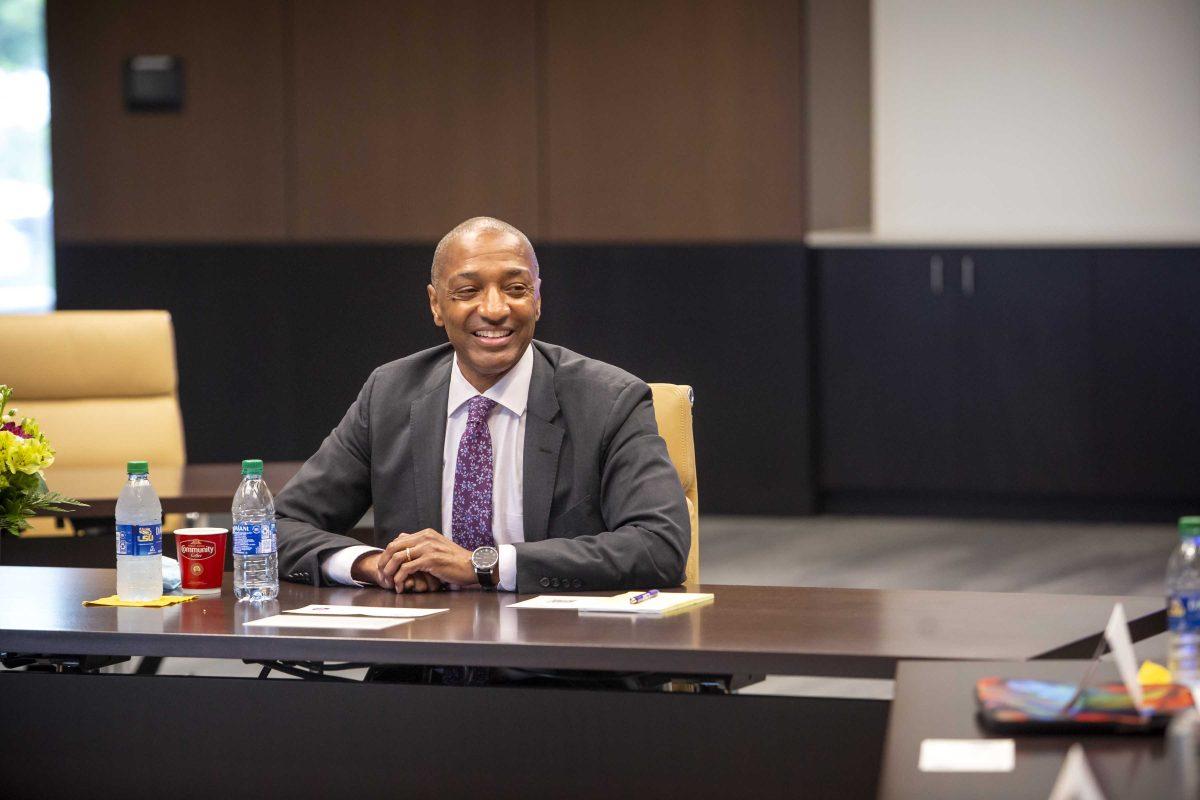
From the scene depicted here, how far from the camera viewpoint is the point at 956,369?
7.16 m

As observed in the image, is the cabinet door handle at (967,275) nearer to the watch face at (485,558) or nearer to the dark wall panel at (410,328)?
the dark wall panel at (410,328)

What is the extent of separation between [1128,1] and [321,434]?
4.03m

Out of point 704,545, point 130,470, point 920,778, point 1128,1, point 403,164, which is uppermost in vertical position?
point 1128,1

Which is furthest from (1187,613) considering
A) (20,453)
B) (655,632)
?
(20,453)

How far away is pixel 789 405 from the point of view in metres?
7.30

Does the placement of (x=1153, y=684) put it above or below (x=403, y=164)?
below

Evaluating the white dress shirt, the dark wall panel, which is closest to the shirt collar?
the white dress shirt

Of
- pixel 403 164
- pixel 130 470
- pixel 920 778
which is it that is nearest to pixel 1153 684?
pixel 920 778

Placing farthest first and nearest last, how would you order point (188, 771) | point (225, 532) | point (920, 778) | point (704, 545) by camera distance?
point (704, 545) → point (225, 532) → point (188, 771) → point (920, 778)

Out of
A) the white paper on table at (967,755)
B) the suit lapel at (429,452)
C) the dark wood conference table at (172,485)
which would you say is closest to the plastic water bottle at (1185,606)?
the white paper on table at (967,755)

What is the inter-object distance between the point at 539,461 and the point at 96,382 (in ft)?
7.55

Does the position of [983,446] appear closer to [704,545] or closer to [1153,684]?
[704,545]

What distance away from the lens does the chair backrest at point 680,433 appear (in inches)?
120

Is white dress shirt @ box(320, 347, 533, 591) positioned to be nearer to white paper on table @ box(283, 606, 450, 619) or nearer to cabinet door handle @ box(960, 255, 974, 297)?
white paper on table @ box(283, 606, 450, 619)
